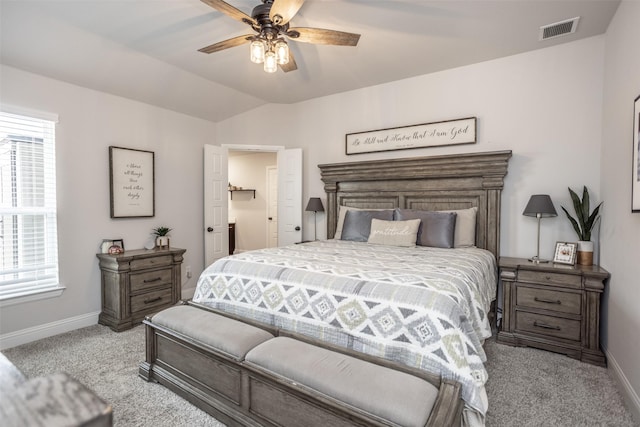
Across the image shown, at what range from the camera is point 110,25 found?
2699 mm

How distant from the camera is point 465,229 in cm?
334

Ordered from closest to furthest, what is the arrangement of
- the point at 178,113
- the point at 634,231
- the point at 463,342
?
the point at 463,342 < the point at 634,231 < the point at 178,113

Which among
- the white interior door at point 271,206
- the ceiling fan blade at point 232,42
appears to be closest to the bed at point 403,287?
the ceiling fan blade at point 232,42

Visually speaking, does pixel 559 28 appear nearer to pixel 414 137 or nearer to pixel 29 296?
pixel 414 137

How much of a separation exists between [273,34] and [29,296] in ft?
10.4

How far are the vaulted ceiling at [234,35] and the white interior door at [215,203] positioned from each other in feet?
3.12

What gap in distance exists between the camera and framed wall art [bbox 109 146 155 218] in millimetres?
3678

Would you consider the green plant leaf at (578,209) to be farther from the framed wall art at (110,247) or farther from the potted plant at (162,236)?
the framed wall art at (110,247)

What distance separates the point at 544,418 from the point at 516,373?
0.51m

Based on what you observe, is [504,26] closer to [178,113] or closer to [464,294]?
[464,294]

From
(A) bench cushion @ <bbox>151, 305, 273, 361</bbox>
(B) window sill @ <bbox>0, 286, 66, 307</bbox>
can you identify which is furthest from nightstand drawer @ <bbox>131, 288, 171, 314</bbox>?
(A) bench cushion @ <bbox>151, 305, 273, 361</bbox>

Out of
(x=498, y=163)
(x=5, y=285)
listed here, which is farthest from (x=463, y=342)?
(x=5, y=285)

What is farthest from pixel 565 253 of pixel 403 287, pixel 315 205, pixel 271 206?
pixel 271 206

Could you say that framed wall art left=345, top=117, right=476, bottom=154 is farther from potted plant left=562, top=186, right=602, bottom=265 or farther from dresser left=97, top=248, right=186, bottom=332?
dresser left=97, top=248, right=186, bottom=332
